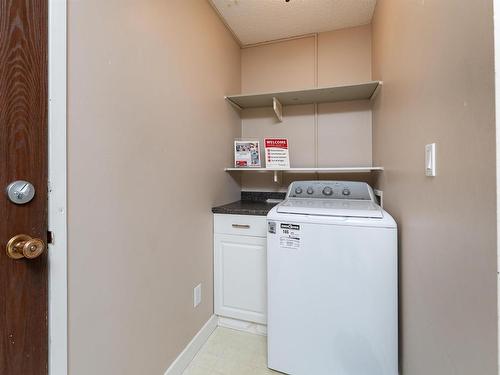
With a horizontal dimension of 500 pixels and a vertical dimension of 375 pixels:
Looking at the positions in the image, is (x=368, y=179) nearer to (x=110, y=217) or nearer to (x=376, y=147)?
(x=376, y=147)

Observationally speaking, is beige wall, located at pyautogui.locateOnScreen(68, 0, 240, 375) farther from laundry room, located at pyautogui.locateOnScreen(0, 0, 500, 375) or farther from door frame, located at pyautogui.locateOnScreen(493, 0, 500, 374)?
door frame, located at pyautogui.locateOnScreen(493, 0, 500, 374)

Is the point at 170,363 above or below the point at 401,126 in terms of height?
below

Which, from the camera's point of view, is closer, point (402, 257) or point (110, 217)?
point (110, 217)

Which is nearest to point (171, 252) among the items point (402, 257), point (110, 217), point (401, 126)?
point (110, 217)

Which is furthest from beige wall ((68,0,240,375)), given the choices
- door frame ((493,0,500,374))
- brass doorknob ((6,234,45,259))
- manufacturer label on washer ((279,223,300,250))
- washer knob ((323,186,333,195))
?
door frame ((493,0,500,374))

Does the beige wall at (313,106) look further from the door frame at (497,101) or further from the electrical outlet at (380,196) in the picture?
the door frame at (497,101)

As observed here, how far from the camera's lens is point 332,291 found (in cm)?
122

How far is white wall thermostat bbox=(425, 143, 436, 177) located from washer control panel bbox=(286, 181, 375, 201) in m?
0.87

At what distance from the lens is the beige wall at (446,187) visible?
0.51 meters

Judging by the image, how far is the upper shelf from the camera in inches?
68.6

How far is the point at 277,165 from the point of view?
6.33ft

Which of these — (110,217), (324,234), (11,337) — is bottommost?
(11,337)

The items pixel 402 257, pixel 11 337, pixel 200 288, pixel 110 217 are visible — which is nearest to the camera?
pixel 11 337

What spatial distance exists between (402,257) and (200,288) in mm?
1198
